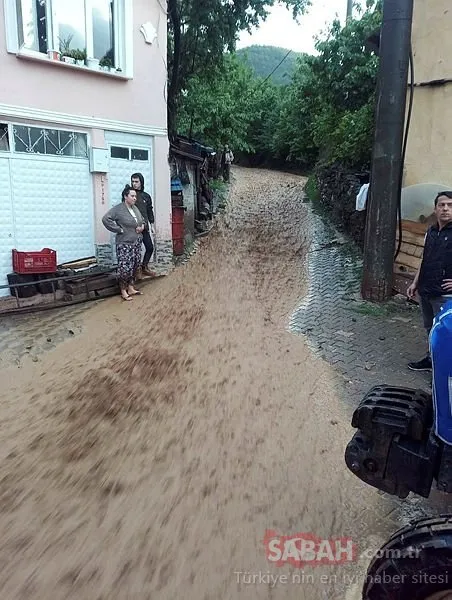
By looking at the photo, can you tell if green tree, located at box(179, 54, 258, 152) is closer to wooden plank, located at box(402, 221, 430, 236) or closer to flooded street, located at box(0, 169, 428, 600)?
wooden plank, located at box(402, 221, 430, 236)

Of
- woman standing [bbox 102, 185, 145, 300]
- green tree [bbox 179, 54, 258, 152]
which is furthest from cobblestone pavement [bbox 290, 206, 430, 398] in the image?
green tree [bbox 179, 54, 258, 152]

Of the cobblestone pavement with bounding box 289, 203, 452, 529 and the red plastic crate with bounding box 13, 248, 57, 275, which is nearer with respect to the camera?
the cobblestone pavement with bounding box 289, 203, 452, 529

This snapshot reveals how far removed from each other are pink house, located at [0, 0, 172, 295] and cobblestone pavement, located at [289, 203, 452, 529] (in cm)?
364

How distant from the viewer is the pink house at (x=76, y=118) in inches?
299

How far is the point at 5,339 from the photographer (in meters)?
6.27

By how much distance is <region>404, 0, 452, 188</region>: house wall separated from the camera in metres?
6.39

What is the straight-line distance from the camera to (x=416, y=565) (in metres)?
1.89

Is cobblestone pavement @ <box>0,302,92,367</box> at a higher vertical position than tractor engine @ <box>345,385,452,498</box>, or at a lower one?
lower

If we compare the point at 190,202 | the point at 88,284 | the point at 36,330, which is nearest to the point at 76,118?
the point at 88,284

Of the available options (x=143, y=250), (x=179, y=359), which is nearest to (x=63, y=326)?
(x=179, y=359)

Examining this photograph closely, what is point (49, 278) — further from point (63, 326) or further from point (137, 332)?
point (137, 332)

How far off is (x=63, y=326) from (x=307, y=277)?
14.1 ft

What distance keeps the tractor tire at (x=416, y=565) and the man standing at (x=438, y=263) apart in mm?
2620

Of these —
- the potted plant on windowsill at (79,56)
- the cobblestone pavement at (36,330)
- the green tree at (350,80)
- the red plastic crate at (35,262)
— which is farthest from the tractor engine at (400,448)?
the green tree at (350,80)
